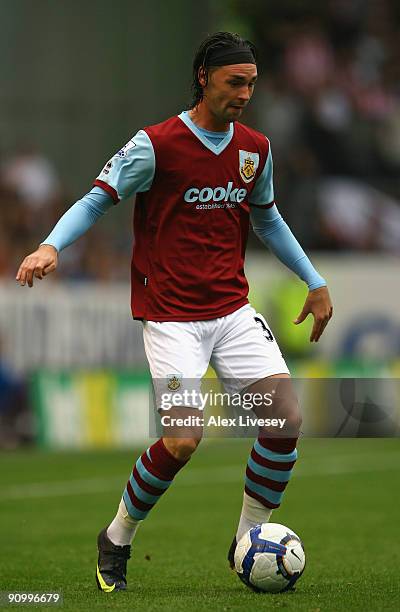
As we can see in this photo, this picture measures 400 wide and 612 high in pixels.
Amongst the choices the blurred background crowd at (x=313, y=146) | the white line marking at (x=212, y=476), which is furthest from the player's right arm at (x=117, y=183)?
the blurred background crowd at (x=313, y=146)

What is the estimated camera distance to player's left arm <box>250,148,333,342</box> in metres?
6.52

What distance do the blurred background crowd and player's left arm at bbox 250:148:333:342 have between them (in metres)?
9.24

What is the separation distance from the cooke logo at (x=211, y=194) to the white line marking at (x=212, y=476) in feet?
17.8

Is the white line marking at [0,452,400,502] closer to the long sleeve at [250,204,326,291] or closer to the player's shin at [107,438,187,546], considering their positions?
the player's shin at [107,438,187,546]

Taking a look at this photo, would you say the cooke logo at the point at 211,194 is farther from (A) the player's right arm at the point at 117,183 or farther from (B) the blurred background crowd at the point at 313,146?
(B) the blurred background crowd at the point at 313,146

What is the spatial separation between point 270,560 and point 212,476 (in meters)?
6.92

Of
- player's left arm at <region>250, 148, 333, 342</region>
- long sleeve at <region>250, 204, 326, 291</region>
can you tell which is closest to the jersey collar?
player's left arm at <region>250, 148, 333, 342</region>

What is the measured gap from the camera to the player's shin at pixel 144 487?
6105mm

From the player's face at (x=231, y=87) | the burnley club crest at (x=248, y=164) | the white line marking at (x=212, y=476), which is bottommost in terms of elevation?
the white line marking at (x=212, y=476)

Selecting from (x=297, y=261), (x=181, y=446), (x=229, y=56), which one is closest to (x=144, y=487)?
(x=181, y=446)

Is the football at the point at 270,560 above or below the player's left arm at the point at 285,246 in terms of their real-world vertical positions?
below

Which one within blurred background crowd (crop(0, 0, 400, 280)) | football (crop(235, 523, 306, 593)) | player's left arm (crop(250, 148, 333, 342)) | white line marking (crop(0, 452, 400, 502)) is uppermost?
player's left arm (crop(250, 148, 333, 342))

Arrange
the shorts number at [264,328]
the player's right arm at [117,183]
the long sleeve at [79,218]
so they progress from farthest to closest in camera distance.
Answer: the shorts number at [264,328] < the player's right arm at [117,183] < the long sleeve at [79,218]

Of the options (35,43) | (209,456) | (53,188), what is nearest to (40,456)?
(209,456)
